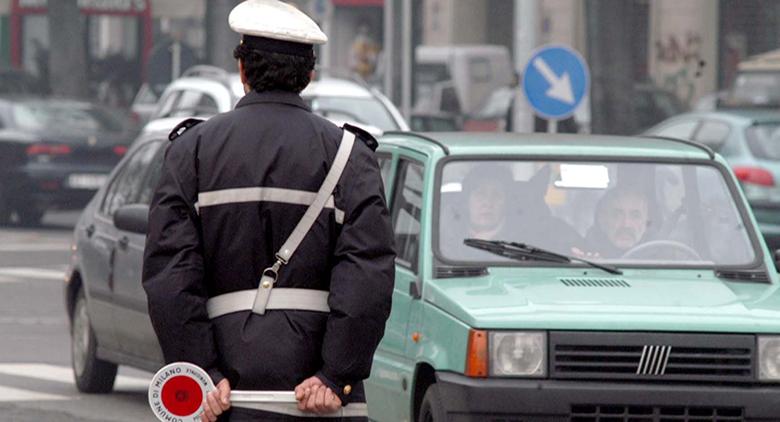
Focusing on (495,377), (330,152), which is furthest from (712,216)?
(330,152)

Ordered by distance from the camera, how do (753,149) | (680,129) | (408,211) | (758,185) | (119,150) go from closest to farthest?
(408,211) → (758,185) → (753,149) → (680,129) → (119,150)

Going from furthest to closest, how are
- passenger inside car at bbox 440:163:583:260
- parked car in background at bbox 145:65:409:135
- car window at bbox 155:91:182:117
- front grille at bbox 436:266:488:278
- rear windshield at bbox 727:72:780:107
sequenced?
rear windshield at bbox 727:72:780:107, car window at bbox 155:91:182:117, parked car in background at bbox 145:65:409:135, passenger inside car at bbox 440:163:583:260, front grille at bbox 436:266:488:278

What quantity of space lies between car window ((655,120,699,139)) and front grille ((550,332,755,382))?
40.6ft

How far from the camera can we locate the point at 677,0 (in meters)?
41.4

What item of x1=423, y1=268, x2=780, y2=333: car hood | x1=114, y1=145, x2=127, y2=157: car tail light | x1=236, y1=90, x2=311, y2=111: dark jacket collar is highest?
x1=236, y1=90, x2=311, y2=111: dark jacket collar

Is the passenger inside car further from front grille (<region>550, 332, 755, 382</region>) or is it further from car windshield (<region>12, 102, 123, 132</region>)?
car windshield (<region>12, 102, 123, 132</region>)

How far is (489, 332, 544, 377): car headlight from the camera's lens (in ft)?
23.6

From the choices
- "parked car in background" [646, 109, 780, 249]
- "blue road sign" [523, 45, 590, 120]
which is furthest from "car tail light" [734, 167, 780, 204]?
"blue road sign" [523, 45, 590, 120]

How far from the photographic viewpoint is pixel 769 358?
7.29 m

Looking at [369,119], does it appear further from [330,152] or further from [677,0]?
[677,0]

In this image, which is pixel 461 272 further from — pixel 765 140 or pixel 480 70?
pixel 480 70

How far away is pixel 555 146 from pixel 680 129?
11585 millimetres

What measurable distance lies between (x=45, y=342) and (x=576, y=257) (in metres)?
6.90

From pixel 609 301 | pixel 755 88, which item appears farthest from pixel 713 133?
pixel 609 301
